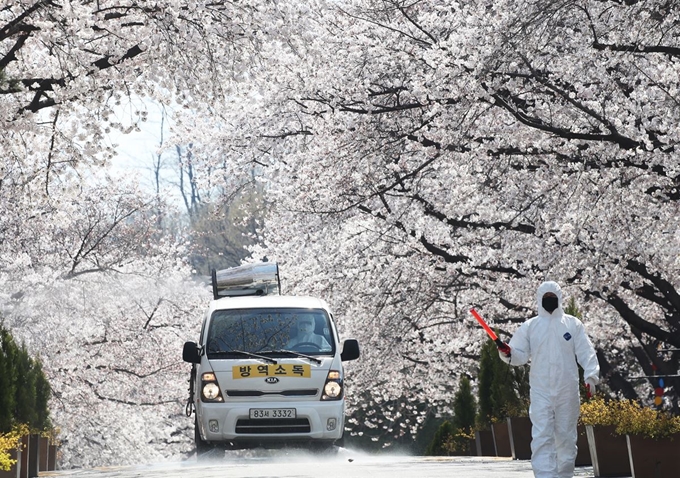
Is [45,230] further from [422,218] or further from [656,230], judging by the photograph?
[656,230]

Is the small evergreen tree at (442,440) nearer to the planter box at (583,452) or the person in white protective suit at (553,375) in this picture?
the planter box at (583,452)

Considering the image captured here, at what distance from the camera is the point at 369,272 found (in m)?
25.6

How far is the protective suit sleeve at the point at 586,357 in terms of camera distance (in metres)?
11.0

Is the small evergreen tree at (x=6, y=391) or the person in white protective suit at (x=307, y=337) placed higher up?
the person in white protective suit at (x=307, y=337)

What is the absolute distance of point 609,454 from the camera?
1352 centimetres

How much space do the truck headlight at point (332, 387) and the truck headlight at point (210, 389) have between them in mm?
1263

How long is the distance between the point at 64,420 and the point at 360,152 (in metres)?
18.1

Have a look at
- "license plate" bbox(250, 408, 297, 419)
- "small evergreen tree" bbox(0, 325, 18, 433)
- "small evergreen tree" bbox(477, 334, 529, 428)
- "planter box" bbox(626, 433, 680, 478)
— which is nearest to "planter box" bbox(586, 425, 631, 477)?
"planter box" bbox(626, 433, 680, 478)

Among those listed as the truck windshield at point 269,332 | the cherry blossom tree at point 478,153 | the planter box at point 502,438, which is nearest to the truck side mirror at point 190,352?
the truck windshield at point 269,332

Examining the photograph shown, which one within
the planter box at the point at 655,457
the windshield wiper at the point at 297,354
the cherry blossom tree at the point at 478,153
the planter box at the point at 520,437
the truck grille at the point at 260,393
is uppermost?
the cherry blossom tree at the point at 478,153

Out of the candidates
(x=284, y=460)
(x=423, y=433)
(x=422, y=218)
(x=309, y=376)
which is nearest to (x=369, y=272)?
(x=422, y=218)

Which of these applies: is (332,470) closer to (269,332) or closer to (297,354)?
(297,354)

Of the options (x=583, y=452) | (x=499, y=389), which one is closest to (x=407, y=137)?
(x=583, y=452)

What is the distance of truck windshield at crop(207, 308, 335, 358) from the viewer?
16.3 m
